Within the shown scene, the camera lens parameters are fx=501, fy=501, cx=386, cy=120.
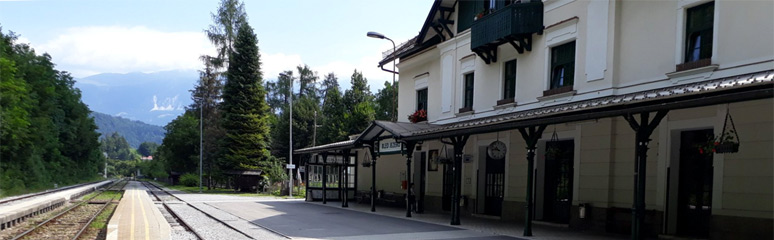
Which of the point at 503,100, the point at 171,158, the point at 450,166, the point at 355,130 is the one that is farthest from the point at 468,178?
the point at 171,158

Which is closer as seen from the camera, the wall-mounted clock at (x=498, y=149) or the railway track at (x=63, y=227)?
the railway track at (x=63, y=227)

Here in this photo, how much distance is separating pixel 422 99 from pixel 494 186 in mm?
6348

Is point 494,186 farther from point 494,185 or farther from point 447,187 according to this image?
point 447,187

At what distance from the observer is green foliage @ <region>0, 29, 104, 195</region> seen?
37.3m

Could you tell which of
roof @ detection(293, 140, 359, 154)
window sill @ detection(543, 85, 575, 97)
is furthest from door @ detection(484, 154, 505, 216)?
roof @ detection(293, 140, 359, 154)

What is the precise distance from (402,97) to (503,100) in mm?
7886

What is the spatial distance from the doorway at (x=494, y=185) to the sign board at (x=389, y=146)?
340 centimetres

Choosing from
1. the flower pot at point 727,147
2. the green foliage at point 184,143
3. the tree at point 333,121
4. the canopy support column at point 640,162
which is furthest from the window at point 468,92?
the green foliage at point 184,143

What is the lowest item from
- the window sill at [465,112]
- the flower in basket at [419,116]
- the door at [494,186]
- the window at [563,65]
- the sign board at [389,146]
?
the door at [494,186]

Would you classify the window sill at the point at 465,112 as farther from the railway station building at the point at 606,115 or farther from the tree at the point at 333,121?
the tree at the point at 333,121

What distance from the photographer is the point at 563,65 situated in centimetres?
1433

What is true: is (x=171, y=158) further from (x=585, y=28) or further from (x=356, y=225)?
(x=585, y=28)

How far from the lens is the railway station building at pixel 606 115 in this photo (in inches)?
358

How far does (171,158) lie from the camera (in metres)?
68.1
